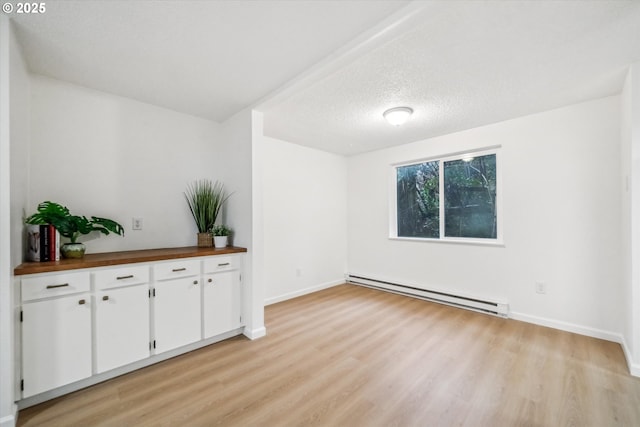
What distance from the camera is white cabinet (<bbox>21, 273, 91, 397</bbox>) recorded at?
1.64m

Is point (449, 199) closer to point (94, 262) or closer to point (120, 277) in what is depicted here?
point (120, 277)

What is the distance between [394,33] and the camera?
1.60 metres

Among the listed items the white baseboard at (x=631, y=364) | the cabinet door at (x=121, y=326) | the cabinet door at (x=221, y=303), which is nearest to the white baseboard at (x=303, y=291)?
the cabinet door at (x=221, y=303)

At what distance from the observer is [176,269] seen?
2.27m

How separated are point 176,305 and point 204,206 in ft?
3.38

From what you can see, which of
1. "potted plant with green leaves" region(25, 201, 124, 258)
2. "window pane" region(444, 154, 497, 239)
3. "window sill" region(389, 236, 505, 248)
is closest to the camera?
"potted plant with green leaves" region(25, 201, 124, 258)

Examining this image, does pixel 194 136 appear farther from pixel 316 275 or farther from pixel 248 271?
pixel 316 275

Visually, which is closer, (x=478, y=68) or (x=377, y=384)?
(x=377, y=384)

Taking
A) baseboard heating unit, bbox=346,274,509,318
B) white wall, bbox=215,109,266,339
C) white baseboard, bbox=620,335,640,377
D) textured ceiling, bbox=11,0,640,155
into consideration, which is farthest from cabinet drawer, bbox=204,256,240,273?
white baseboard, bbox=620,335,640,377

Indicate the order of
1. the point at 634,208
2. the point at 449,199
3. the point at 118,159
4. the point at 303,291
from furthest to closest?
the point at 303,291 < the point at 449,199 < the point at 118,159 < the point at 634,208

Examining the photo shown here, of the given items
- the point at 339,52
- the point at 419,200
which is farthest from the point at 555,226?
the point at 339,52

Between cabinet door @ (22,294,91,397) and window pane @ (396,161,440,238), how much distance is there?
394 cm

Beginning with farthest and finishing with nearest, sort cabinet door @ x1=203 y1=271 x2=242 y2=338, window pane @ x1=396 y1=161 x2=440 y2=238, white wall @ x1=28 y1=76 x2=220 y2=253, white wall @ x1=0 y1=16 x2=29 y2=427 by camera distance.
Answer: window pane @ x1=396 y1=161 x2=440 y2=238
cabinet door @ x1=203 y1=271 x2=242 y2=338
white wall @ x1=28 y1=76 x2=220 y2=253
white wall @ x1=0 y1=16 x2=29 y2=427

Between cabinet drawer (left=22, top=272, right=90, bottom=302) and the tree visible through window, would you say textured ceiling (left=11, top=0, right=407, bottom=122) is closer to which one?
cabinet drawer (left=22, top=272, right=90, bottom=302)
